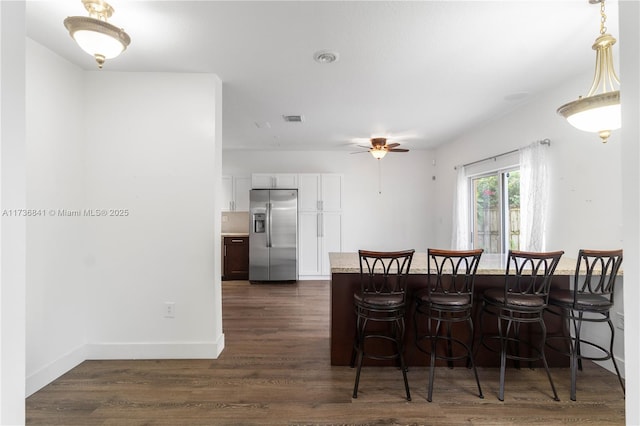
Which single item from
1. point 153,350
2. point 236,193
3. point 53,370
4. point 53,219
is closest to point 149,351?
point 153,350

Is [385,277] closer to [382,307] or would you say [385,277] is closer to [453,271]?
[382,307]

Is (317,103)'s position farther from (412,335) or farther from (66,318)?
(66,318)

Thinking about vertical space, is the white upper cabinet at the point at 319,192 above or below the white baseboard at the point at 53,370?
above

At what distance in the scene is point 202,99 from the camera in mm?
2691

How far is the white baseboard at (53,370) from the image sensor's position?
2.11m

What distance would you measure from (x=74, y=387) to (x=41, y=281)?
853mm

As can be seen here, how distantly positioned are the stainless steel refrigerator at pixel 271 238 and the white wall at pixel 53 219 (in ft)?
9.91

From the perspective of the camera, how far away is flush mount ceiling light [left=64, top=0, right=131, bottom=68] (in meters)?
1.56

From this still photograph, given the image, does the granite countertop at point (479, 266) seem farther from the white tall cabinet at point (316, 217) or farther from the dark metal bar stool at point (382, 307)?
the white tall cabinet at point (316, 217)

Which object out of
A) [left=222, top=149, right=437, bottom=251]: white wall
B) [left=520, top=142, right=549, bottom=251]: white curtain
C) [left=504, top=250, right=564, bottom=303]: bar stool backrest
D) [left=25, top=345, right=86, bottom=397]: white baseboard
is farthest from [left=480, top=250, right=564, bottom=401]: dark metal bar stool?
[left=222, top=149, right=437, bottom=251]: white wall

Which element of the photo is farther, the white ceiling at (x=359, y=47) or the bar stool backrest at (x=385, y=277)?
the bar stool backrest at (x=385, y=277)

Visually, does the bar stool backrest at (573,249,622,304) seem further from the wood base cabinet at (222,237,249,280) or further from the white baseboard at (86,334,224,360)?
the wood base cabinet at (222,237,249,280)

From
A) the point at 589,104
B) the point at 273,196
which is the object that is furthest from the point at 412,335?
the point at 273,196

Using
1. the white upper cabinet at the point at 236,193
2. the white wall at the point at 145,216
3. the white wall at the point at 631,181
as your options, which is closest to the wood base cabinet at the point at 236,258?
the white upper cabinet at the point at 236,193
